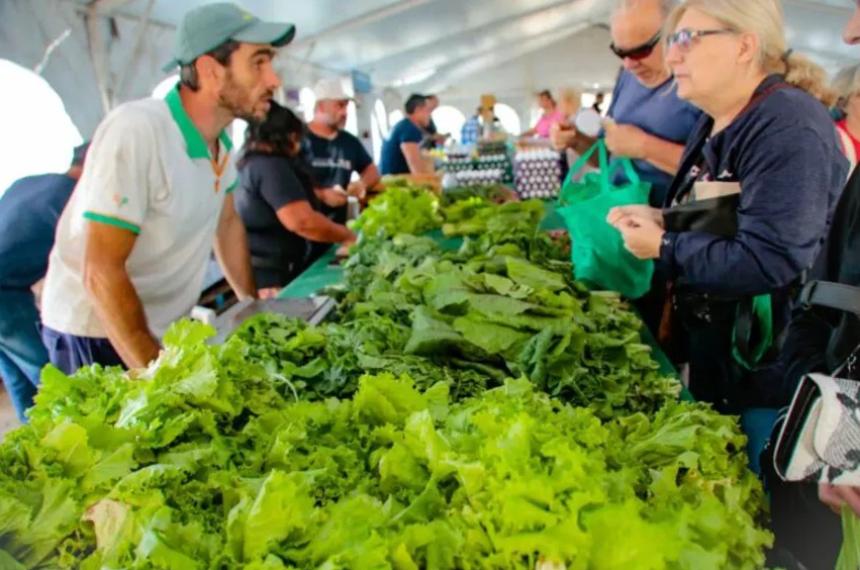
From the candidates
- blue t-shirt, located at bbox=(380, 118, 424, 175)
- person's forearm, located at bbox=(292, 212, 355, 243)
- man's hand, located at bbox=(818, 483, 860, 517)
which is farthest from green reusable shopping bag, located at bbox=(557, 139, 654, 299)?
blue t-shirt, located at bbox=(380, 118, 424, 175)

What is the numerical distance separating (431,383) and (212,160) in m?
1.57

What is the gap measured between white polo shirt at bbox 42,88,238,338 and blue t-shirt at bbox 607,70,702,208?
1.83 meters

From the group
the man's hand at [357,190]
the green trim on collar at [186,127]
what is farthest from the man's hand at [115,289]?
the man's hand at [357,190]

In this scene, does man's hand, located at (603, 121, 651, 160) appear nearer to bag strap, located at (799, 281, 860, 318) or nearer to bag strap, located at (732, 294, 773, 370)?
bag strap, located at (732, 294, 773, 370)

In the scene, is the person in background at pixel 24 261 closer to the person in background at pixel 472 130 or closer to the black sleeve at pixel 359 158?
the black sleeve at pixel 359 158

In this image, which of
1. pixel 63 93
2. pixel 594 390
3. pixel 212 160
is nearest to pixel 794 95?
pixel 594 390

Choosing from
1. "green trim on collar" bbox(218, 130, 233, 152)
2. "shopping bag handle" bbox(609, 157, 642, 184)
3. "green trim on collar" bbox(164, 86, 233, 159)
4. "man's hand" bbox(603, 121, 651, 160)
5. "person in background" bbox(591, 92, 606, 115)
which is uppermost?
"green trim on collar" bbox(164, 86, 233, 159)

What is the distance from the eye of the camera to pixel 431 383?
1638 millimetres

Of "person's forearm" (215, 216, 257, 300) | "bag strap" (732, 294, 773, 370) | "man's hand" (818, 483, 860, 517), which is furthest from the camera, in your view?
"person's forearm" (215, 216, 257, 300)

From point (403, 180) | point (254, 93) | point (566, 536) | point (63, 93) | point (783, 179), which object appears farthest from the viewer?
point (403, 180)

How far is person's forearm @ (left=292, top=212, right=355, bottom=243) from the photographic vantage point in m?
3.97

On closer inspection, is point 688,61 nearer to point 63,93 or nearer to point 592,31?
point 63,93

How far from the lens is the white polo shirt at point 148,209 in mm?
2201

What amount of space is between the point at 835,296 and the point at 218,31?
2203 millimetres
